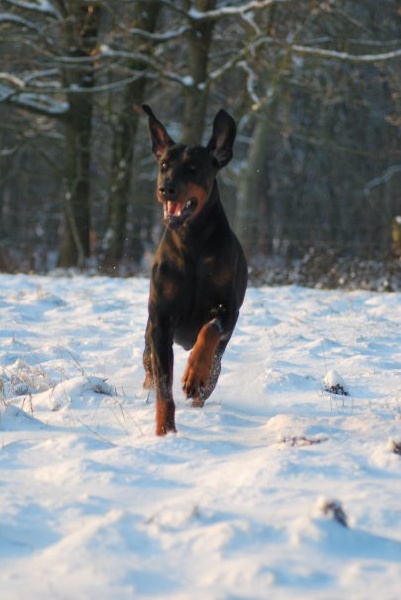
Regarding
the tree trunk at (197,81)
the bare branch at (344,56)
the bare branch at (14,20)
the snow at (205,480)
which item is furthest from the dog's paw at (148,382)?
the bare branch at (14,20)

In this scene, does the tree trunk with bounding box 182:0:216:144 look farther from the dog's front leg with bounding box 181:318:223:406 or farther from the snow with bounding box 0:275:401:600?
the dog's front leg with bounding box 181:318:223:406

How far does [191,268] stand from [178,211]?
0.31 m

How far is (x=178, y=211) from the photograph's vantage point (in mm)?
4273

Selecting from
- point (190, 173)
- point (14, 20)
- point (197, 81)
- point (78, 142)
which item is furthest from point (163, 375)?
point (78, 142)

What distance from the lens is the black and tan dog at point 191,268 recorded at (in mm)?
4254

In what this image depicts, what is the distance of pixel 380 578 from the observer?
2.26 meters

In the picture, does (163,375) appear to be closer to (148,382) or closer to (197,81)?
(148,382)

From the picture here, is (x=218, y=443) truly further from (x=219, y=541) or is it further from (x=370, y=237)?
(x=370, y=237)

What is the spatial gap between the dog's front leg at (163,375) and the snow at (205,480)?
0.40 feet

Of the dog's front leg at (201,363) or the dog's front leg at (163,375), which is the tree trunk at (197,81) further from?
the dog's front leg at (201,363)

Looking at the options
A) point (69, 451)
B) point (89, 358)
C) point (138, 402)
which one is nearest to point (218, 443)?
point (69, 451)

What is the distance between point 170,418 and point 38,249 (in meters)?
17.8

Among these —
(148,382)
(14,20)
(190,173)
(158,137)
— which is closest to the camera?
(190,173)

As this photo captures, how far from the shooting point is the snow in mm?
2295
